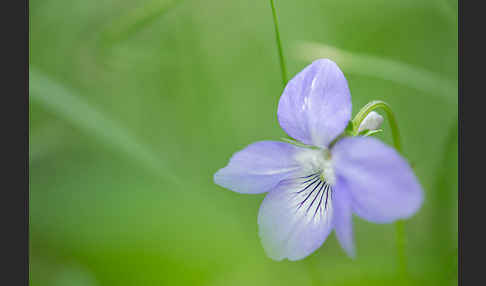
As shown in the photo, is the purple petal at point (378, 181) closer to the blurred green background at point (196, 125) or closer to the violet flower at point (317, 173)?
the violet flower at point (317, 173)

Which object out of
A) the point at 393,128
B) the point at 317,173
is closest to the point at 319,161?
the point at 317,173

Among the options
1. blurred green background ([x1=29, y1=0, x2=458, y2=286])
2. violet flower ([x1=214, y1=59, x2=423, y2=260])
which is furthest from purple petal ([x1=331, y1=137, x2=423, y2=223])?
blurred green background ([x1=29, y1=0, x2=458, y2=286])

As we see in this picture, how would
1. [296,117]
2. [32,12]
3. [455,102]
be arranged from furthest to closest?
[32,12] < [455,102] < [296,117]

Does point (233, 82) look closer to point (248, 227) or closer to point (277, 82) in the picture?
point (277, 82)

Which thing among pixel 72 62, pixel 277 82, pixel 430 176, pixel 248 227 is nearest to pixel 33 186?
pixel 72 62

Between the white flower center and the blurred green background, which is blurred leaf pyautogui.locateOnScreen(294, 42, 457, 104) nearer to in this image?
the blurred green background

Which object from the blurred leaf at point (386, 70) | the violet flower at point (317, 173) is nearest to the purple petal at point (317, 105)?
the violet flower at point (317, 173)
